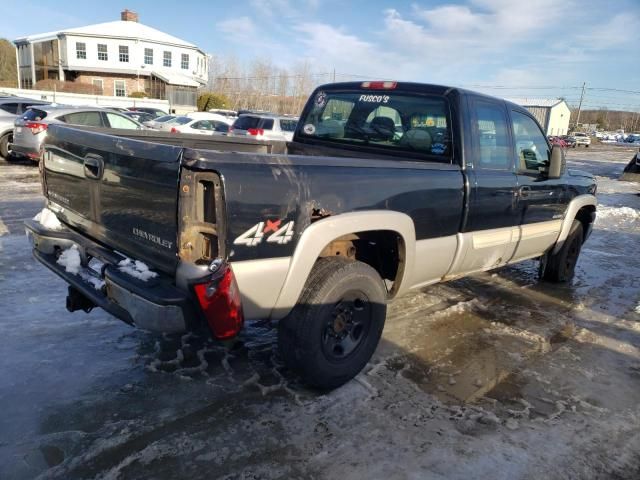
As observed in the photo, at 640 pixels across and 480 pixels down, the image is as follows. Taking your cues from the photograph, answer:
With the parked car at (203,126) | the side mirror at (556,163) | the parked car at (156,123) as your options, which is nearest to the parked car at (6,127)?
the parked car at (156,123)

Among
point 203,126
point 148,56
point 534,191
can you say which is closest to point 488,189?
point 534,191

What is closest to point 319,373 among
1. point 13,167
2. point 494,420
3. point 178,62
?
point 494,420

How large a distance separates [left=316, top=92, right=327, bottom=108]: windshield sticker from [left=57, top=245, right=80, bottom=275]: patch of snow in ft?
9.12

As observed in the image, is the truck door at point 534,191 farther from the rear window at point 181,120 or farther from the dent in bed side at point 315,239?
the rear window at point 181,120

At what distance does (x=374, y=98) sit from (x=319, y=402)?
108 inches

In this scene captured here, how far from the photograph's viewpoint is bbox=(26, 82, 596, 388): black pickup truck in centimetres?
259

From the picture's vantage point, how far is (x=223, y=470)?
8.44ft

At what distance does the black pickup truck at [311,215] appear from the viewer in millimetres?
2592

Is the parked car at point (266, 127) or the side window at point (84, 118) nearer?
the side window at point (84, 118)

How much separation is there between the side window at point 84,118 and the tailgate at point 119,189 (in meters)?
9.74

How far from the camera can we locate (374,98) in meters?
4.61

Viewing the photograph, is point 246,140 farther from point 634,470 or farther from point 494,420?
point 634,470

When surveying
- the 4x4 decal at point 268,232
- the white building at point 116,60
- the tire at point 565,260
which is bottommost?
the tire at point 565,260

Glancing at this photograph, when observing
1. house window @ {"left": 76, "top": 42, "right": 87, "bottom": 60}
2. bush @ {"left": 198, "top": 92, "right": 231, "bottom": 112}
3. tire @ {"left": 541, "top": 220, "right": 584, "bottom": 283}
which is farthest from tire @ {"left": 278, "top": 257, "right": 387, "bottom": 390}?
house window @ {"left": 76, "top": 42, "right": 87, "bottom": 60}
